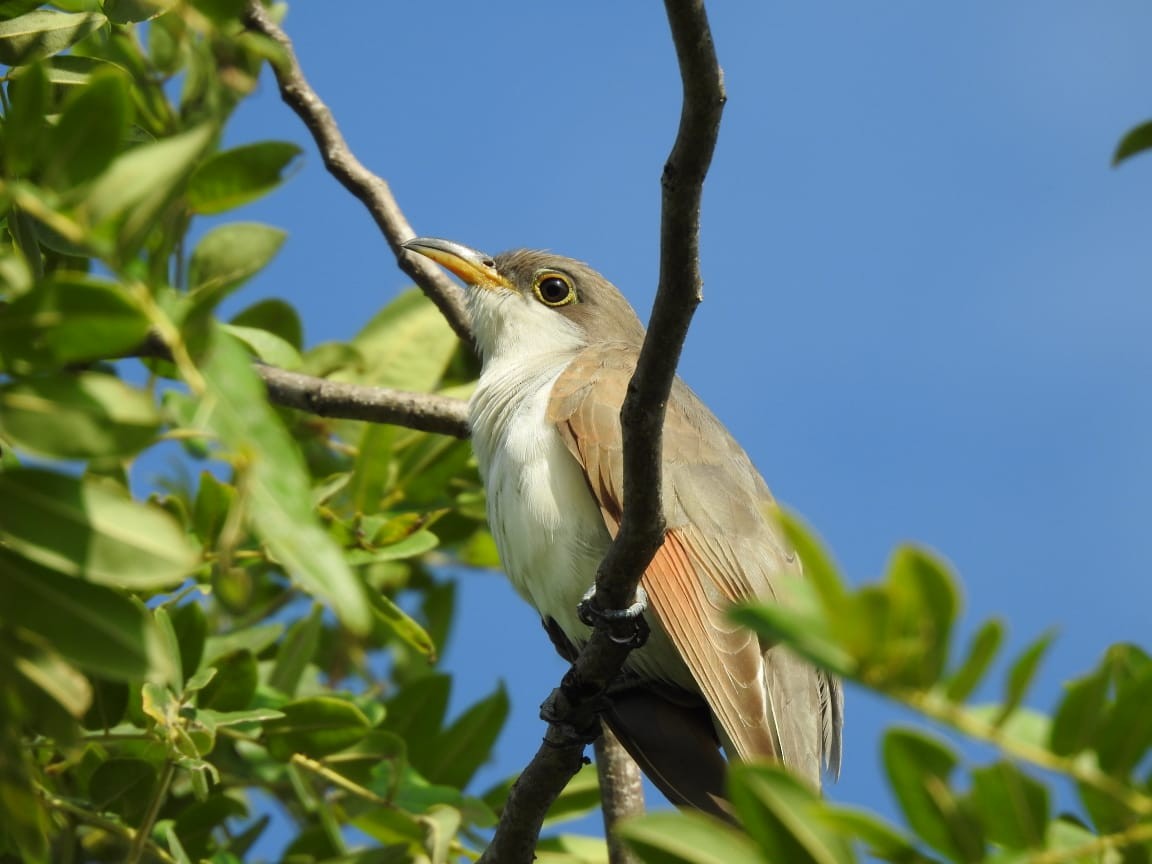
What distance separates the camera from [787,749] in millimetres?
4469

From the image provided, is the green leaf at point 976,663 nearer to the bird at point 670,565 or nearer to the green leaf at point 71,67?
the green leaf at point 71,67

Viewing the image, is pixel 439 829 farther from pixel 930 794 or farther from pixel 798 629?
pixel 798 629

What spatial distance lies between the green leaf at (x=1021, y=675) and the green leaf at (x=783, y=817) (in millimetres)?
253

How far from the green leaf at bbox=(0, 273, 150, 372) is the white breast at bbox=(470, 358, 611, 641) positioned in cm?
306

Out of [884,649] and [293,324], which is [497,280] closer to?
[293,324]

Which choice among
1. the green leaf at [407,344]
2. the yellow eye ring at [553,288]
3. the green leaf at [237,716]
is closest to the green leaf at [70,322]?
the green leaf at [237,716]

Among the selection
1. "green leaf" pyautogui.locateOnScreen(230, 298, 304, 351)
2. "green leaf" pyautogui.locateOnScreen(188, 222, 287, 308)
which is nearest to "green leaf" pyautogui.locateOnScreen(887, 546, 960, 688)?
"green leaf" pyautogui.locateOnScreen(188, 222, 287, 308)

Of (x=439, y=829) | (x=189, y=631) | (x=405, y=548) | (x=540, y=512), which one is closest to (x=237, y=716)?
(x=189, y=631)

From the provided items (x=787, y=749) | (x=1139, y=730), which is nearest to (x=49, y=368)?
(x=1139, y=730)

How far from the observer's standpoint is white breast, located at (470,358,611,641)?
4754 mm

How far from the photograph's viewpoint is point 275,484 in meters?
1.76

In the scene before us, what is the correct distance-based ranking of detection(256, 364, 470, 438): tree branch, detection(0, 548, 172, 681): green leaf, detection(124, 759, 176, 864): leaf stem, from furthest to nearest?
detection(256, 364, 470, 438): tree branch
detection(124, 759, 176, 864): leaf stem
detection(0, 548, 172, 681): green leaf

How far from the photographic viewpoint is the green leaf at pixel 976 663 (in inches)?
63.4

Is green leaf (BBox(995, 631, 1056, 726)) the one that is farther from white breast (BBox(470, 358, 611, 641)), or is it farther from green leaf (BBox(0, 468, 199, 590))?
white breast (BBox(470, 358, 611, 641))
